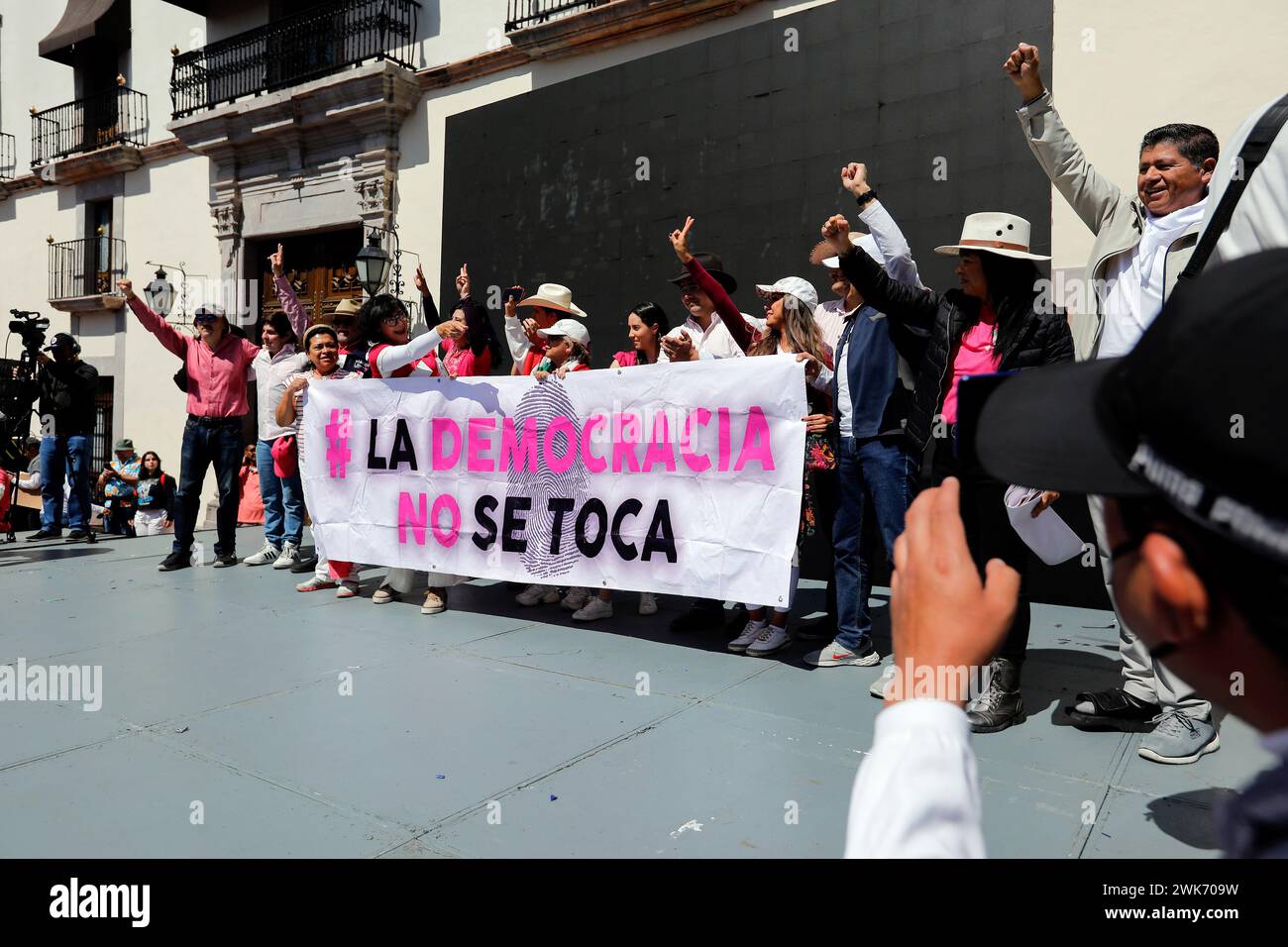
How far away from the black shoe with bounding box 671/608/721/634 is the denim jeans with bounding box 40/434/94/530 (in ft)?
24.1

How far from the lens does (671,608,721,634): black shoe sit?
Result: 16.4ft

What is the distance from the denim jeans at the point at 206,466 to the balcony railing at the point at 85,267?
10.1 metres

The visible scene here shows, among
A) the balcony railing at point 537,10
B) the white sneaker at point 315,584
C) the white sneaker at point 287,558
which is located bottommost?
the white sneaker at point 315,584

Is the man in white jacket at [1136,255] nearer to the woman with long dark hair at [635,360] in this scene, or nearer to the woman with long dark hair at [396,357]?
the woman with long dark hair at [635,360]

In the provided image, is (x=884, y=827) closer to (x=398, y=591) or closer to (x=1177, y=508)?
(x=1177, y=508)

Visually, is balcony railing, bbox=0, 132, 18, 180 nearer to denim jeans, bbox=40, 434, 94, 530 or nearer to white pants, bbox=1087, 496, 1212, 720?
denim jeans, bbox=40, 434, 94, 530

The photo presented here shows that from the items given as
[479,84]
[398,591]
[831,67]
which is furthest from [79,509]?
[831,67]

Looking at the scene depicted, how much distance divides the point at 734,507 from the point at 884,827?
363cm

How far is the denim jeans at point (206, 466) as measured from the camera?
7.04 meters

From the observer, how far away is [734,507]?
14.5 ft

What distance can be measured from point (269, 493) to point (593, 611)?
3603mm

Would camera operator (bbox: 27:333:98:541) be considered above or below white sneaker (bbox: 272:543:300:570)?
above

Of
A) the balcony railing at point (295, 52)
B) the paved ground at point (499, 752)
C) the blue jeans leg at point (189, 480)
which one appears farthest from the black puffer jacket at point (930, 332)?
the balcony railing at point (295, 52)

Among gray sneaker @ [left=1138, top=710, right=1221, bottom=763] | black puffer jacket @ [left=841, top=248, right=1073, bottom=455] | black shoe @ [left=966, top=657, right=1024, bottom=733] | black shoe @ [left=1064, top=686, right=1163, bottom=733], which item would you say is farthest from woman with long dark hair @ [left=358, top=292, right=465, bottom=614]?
gray sneaker @ [left=1138, top=710, right=1221, bottom=763]
